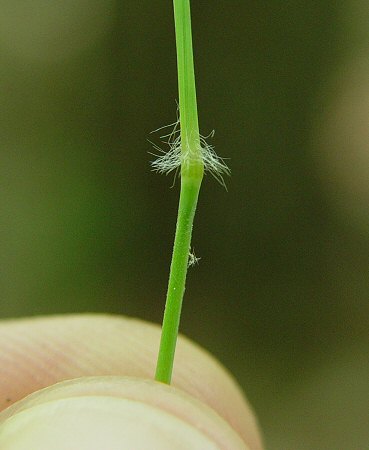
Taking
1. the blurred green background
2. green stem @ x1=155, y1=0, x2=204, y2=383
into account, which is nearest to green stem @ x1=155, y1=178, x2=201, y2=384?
green stem @ x1=155, y1=0, x2=204, y2=383

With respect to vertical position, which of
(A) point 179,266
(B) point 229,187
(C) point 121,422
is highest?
(B) point 229,187

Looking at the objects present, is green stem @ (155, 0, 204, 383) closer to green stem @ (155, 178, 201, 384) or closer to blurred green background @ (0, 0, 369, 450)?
green stem @ (155, 178, 201, 384)

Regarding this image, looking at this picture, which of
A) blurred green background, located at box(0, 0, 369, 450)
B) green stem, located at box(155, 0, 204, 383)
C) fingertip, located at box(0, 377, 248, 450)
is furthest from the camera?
blurred green background, located at box(0, 0, 369, 450)

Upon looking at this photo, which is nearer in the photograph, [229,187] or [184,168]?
[184,168]

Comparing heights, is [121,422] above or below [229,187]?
below

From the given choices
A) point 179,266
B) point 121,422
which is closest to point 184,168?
point 179,266

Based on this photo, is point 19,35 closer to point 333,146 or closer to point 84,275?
point 84,275

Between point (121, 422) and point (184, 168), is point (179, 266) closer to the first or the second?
point (184, 168)
